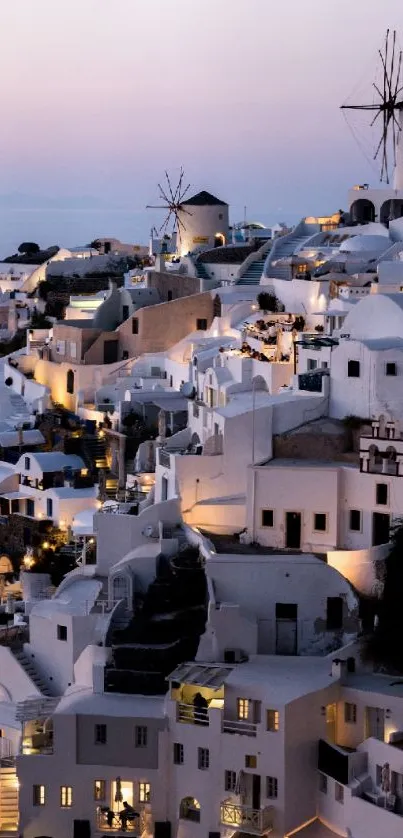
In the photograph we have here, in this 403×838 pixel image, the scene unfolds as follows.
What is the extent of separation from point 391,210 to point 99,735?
25857 mm

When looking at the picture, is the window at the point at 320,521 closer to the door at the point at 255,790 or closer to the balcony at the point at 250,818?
the door at the point at 255,790

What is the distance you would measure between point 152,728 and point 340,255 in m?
18.1

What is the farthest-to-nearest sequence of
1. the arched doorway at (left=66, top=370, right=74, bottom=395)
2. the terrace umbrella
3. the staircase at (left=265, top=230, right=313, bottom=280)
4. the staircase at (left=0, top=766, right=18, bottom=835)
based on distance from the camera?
the staircase at (left=265, top=230, right=313, bottom=280)
the arched doorway at (left=66, top=370, right=74, bottom=395)
the staircase at (left=0, top=766, right=18, bottom=835)
the terrace umbrella

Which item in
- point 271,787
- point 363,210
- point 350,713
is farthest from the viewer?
point 363,210

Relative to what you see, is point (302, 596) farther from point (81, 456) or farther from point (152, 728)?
point (81, 456)

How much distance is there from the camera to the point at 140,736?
82.7 feet

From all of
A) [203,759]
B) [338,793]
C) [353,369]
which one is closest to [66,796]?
[203,759]

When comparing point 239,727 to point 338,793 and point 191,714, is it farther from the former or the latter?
point 338,793

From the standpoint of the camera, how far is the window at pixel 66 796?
25391 mm

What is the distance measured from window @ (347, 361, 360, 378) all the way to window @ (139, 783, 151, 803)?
685 cm

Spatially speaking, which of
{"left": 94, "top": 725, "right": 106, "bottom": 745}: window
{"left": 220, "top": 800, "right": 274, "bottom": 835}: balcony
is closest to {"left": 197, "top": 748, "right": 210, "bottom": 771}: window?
{"left": 220, "top": 800, "right": 274, "bottom": 835}: balcony

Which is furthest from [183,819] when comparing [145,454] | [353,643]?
[145,454]

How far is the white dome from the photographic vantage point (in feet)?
138

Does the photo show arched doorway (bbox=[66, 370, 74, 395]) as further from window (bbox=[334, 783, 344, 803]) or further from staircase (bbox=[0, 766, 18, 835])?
window (bbox=[334, 783, 344, 803])
